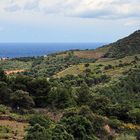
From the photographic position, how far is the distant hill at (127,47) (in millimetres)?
Answer: 147150

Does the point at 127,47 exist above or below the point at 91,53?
above

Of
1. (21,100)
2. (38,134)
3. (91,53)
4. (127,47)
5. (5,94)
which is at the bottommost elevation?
(91,53)

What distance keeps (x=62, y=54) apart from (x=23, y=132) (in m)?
127

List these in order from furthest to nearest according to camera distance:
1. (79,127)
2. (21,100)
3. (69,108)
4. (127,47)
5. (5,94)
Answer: (127,47), (5,94), (21,100), (69,108), (79,127)

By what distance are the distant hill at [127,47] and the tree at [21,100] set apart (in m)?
86.8

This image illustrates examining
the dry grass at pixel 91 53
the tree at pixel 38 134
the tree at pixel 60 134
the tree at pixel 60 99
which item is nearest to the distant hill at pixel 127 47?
the dry grass at pixel 91 53

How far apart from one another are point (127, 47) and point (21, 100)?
99.6 meters

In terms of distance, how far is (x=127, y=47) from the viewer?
154 metres

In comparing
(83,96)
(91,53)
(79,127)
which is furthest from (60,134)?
(91,53)

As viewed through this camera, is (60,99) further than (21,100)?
Yes

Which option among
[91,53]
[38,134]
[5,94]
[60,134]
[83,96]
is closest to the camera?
[38,134]

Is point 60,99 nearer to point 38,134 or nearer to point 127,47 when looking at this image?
point 38,134

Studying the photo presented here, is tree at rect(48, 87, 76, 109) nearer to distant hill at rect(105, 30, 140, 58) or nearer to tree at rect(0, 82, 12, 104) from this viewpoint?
tree at rect(0, 82, 12, 104)

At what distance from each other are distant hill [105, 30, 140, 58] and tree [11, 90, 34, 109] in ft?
285
